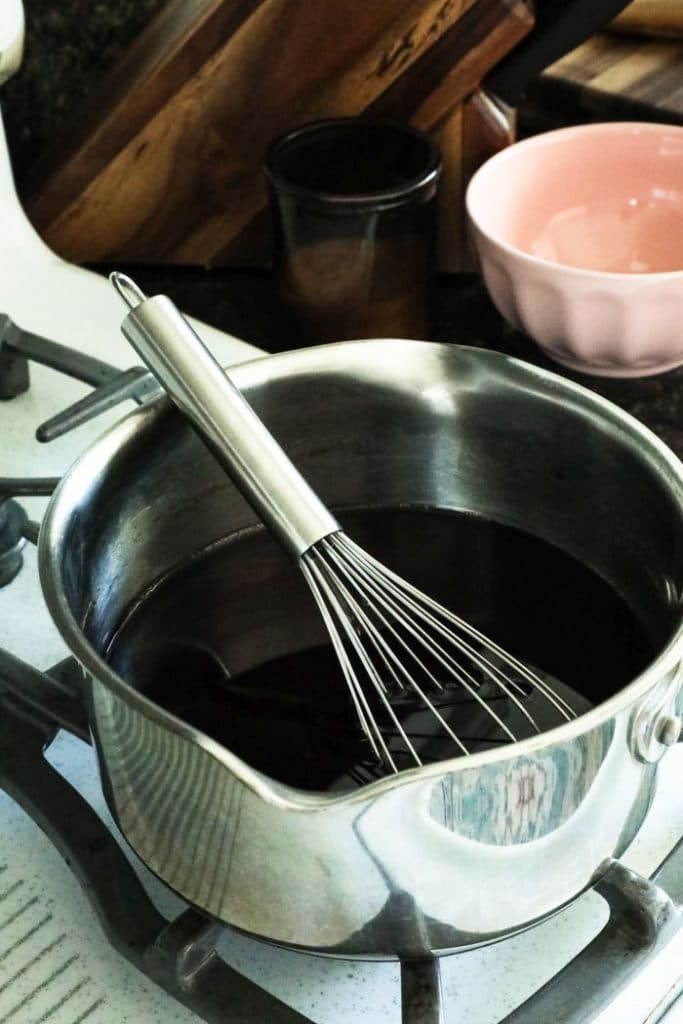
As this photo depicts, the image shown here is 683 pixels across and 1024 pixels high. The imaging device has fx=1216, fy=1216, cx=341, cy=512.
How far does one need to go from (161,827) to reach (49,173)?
0.45 meters

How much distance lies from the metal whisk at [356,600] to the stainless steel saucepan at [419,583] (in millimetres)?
21

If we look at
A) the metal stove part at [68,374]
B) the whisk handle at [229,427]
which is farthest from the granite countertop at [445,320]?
the whisk handle at [229,427]

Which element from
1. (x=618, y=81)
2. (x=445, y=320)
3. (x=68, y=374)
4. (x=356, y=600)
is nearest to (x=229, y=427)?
(x=356, y=600)

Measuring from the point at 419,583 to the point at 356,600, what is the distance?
30 millimetres

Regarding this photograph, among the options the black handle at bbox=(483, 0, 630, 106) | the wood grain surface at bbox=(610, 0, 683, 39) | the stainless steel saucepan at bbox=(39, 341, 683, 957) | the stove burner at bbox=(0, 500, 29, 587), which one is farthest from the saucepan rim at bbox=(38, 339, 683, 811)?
the wood grain surface at bbox=(610, 0, 683, 39)

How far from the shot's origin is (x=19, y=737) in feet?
1.28

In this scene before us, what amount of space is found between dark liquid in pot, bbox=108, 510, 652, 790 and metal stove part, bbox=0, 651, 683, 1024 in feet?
0.15

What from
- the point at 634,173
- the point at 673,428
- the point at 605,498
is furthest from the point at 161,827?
the point at 634,173

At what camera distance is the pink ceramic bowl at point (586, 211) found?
0.55m

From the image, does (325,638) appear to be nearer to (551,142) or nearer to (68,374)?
(68,374)

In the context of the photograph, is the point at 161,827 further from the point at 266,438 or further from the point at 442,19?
the point at 442,19

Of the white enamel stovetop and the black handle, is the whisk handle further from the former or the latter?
the black handle

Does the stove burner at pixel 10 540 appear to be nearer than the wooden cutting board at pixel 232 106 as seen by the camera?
Yes

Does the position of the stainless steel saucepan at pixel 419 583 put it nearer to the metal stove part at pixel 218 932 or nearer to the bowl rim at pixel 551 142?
the metal stove part at pixel 218 932
